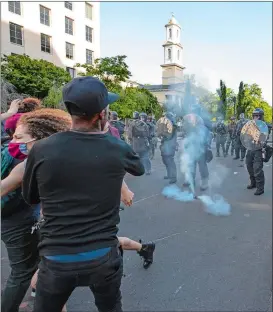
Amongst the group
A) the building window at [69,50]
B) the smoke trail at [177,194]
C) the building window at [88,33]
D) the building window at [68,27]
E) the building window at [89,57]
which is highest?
the building window at [68,27]

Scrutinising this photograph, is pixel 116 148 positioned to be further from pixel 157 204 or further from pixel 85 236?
pixel 157 204

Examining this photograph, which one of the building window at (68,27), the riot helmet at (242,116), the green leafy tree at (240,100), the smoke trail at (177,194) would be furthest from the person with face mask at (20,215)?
the riot helmet at (242,116)

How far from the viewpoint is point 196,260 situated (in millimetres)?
3359

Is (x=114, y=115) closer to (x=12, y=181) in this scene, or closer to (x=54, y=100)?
(x=54, y=100)

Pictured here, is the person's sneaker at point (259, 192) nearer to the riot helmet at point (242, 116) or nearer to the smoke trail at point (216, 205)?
the smoke trail at point (216, 205)

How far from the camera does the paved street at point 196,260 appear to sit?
2.60m

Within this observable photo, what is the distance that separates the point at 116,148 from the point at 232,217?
398cm

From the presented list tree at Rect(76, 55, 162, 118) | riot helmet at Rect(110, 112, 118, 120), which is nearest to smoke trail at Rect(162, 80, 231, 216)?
tree at Rect(76, 55, 162, 118)

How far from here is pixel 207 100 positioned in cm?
885

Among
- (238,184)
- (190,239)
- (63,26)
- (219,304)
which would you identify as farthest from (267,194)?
(63,26)

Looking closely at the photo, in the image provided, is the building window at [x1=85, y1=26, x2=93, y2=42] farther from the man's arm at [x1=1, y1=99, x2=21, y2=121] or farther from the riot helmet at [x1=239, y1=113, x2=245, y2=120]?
the man's arm at [x1=1, y1=99, x2=21, y2=121]

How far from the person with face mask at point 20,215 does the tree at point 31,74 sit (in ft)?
16.1

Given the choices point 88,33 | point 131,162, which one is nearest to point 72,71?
point 88,33

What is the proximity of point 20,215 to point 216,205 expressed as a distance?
429 centimetres
